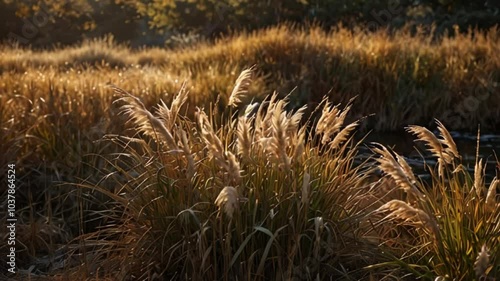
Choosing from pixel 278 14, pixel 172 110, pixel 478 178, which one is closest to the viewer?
pixel 478 178

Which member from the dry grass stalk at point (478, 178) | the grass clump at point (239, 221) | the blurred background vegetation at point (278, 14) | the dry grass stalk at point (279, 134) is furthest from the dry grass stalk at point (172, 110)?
the blurred background vegetation at point (278, 14)

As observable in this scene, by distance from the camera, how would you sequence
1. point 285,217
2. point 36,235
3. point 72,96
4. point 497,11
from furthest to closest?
point 497,11 → point 72,96 → point 36,235 → point 285,217

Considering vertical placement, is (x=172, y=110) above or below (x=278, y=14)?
above

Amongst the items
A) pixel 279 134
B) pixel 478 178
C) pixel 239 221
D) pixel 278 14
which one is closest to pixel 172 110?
pixel 239 221

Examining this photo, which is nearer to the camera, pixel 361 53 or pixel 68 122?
pixel 68 122

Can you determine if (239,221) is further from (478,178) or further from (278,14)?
(278,14)

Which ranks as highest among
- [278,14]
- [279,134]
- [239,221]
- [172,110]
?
[279,134]

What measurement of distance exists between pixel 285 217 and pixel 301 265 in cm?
23

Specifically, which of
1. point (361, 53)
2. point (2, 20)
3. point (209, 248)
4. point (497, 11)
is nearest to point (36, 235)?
point (209, 248)

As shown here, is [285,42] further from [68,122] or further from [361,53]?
[68,122]

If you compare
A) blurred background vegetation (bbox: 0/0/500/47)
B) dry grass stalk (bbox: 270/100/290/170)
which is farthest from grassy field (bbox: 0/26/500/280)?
blurred background vegetation (bbox: 0/0/500/47)

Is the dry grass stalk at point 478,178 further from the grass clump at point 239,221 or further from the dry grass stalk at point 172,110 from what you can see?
the dry grass stalk at point 172,110

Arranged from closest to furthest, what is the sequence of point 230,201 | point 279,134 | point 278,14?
1. point 230,201
2. point 279,134
3. point 278,14

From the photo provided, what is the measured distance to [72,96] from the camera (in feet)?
24.4
